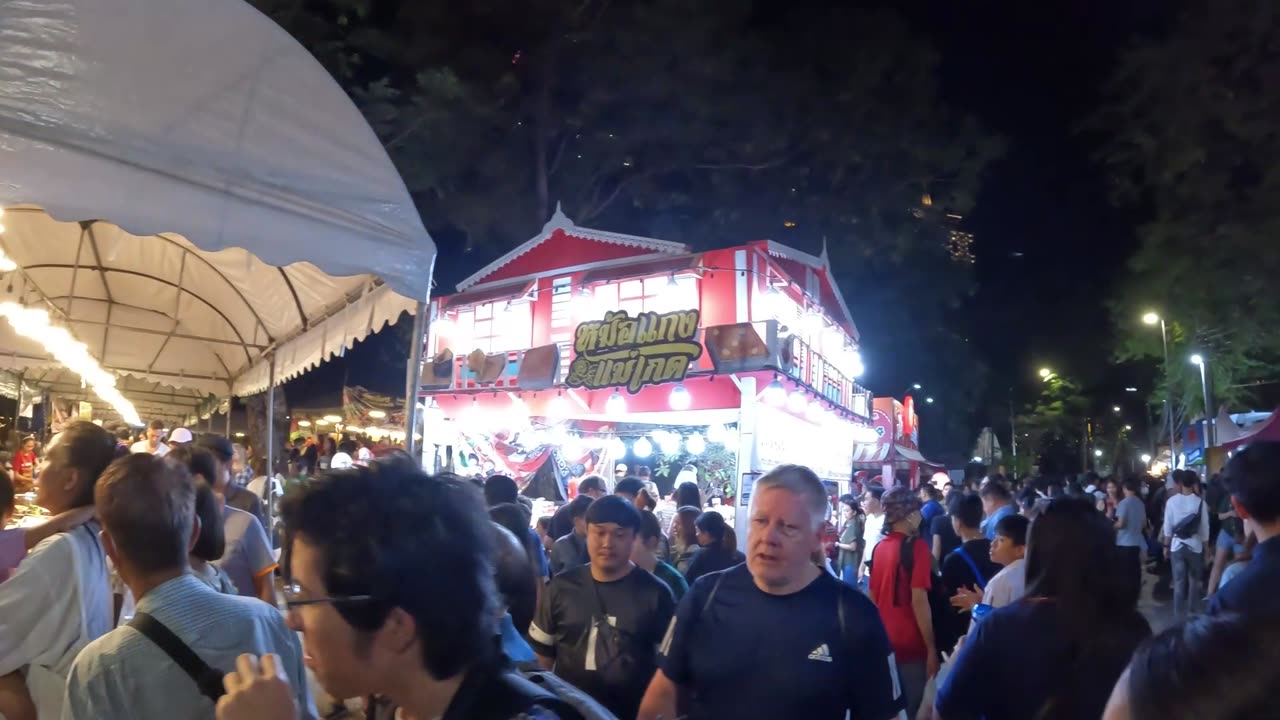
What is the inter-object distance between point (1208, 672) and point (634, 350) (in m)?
11.9

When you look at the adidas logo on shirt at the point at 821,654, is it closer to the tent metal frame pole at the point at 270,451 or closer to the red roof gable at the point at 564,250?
the tent metal frame pole at the point at 270,451

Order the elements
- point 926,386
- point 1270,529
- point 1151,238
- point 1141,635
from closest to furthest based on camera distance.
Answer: point 1141,635, point 1270,529, point 1151,238, point 926,386

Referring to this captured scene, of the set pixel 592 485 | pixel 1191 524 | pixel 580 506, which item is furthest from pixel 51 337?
pixel 1191 524

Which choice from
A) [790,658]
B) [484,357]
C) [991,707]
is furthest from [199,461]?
[484,357]

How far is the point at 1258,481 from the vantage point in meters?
3.88

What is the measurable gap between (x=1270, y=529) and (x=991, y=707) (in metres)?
2.04

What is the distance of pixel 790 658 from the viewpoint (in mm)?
2818

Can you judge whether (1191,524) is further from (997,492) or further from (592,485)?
(592,485)

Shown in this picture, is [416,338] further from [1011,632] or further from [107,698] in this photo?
[1011,632]

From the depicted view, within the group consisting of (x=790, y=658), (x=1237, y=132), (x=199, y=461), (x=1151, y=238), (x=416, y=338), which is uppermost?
(x=1237, y=132)

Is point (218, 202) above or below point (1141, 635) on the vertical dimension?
above

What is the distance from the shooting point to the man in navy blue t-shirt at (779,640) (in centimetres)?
280

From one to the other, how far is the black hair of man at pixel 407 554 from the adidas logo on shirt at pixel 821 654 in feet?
5.36

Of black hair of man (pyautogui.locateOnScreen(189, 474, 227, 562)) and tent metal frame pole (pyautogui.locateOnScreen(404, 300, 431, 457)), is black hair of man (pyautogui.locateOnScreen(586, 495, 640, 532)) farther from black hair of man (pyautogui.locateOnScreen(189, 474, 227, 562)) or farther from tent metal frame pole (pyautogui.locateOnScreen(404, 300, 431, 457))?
black hair of man (pyautogui.locateOnScreen(189, 474, 227, 562))
